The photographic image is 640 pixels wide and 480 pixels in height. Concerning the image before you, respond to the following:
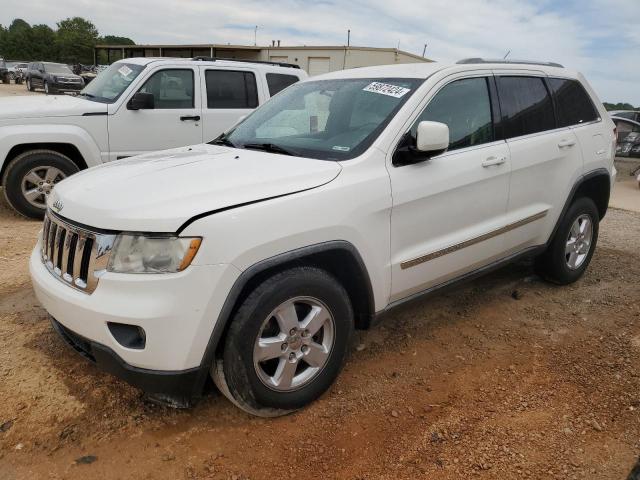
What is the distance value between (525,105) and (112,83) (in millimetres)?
5161

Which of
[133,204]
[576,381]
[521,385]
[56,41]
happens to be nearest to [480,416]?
[521,385]

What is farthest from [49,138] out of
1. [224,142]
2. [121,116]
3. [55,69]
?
[55,69]

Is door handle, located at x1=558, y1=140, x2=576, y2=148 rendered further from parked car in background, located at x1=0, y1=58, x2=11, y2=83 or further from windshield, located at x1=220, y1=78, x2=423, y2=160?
parked car in background, located at x1=0, y1=58, x2=11, y2=83

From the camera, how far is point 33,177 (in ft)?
19.9

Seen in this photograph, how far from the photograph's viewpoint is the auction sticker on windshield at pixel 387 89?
313 centimetres

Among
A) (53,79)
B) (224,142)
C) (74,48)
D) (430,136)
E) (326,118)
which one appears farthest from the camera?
(74,48)

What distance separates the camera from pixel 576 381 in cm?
311

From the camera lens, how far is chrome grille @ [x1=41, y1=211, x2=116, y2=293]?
226cm

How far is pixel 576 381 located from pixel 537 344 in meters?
0.48

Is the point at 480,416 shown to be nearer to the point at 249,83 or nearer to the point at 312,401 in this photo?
the point at 312,401

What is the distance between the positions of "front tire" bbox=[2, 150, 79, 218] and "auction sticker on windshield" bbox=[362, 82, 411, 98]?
4.22 m

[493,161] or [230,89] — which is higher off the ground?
[230,89]

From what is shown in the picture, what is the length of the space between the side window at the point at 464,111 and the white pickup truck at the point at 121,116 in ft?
11.5

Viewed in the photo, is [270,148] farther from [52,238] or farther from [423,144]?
[52,238]
